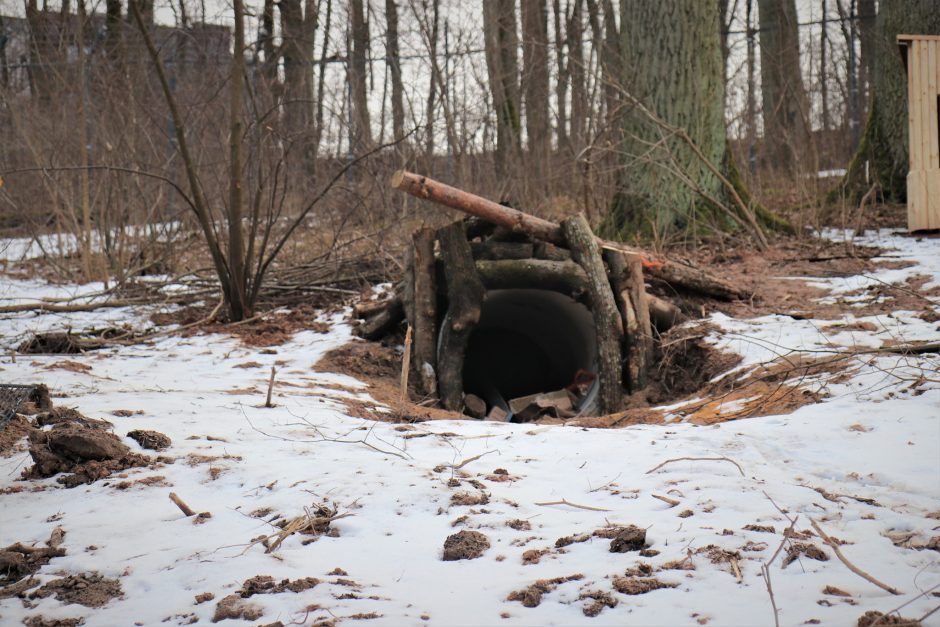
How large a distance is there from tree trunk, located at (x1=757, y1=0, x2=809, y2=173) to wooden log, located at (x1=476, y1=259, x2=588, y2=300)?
5328 mm

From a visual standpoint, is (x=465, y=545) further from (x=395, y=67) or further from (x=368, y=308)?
(x=395, y=67)

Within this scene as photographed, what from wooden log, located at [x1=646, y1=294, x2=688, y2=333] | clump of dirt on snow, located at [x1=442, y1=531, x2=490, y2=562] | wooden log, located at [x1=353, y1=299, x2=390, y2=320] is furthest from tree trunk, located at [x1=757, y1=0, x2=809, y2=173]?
clump of dirt on snow, located at [x1=442, y1=531, x2=490, y2=562]

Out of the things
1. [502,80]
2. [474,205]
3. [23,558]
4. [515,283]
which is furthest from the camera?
[502,80]

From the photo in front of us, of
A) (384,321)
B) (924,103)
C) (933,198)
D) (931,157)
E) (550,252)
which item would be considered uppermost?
(924,103)

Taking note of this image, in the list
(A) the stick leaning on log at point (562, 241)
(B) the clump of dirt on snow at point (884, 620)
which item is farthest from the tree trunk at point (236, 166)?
(B) the clump of dirt on snow at point (884, 620)

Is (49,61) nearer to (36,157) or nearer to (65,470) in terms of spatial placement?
(36,157)

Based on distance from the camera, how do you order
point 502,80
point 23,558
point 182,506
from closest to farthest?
point 23,558
point 182,506
point 502,80

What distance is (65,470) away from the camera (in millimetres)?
3535

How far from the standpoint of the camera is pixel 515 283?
6613mm

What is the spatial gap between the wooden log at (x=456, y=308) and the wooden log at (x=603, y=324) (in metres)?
0.83

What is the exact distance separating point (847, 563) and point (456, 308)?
164 inches

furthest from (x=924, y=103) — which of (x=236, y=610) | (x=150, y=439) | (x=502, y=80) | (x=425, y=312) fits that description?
(x=236, y=610)

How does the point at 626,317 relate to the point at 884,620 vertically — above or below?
above

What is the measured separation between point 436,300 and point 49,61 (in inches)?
257
